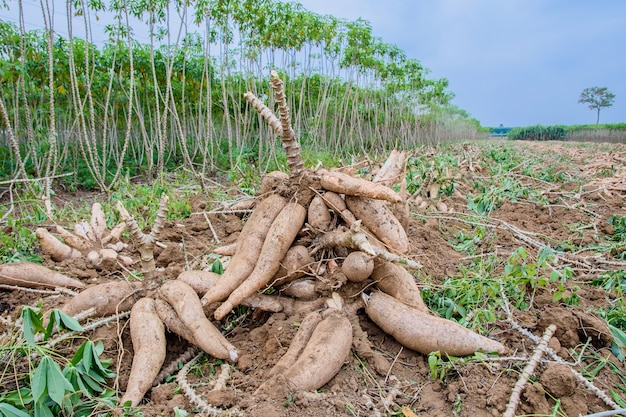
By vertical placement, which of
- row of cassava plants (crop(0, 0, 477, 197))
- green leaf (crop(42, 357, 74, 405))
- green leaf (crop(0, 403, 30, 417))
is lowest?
green leaf (crop(0, 403, 30, 417))

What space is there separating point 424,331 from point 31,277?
2121mm

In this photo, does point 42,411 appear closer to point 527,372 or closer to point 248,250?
point 248,250

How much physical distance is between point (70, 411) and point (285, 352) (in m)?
0.80

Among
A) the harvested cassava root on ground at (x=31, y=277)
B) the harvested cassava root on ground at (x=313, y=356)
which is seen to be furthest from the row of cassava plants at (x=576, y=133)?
the harvested cassava root on ground at (x=31, y=277)

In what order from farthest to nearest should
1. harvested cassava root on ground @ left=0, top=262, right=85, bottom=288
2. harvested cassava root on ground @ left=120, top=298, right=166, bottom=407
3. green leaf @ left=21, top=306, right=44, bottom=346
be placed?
harvested cassava root on ground @ left=0, top=262, right=85, bottom=288
harvested cassava root on ground @ left=120, top=298, right=166, bottom=407
green leaf @ left=21, top=306, right=44, bottom=346

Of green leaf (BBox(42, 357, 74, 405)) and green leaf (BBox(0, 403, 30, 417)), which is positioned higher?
green leaf (BBox(42, 357, 74, 405))

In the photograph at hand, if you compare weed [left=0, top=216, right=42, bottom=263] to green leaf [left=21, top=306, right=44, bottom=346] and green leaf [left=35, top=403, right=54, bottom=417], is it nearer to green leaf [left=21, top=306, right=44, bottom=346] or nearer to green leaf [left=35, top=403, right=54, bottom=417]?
green leaf [left=21, top=306, right=44, bottom=346]

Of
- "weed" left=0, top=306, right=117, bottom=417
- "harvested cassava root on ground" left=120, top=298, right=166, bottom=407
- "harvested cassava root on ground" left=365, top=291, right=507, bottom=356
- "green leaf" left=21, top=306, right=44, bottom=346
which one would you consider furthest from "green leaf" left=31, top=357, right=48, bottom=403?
"harvested cassava root on ground" left=365, top=291, right=507, bottom=356

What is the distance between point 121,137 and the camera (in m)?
12.3

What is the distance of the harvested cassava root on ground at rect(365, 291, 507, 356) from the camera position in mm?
1764

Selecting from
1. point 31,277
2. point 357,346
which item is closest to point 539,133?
point 357,346

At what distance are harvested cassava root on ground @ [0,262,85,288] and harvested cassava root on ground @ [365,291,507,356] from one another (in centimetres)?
170

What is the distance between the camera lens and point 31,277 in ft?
7.52

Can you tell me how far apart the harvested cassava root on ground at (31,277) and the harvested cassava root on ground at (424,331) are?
1702mm
